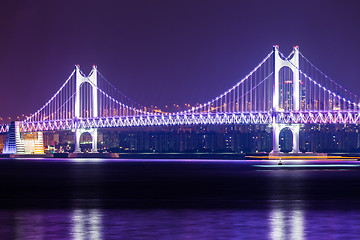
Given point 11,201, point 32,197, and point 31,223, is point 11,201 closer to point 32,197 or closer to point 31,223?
point 32,197

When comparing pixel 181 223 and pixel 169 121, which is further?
pixel 169 121

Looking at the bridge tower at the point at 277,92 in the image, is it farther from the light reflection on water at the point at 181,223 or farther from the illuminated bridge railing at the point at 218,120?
the light reflection on water at the point at 181,223

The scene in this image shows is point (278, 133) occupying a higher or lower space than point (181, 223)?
higher

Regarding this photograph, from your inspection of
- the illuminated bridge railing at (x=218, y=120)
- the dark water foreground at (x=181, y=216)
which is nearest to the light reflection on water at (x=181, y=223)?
the dark water foreground at (x=181, y=216)

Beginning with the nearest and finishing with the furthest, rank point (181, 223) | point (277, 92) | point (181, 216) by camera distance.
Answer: point (181, 223), point (181, 216), point (277, 92)

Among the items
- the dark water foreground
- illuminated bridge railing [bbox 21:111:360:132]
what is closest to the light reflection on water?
the dark water foreground

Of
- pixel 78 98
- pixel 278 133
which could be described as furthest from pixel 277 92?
pixel 78 98

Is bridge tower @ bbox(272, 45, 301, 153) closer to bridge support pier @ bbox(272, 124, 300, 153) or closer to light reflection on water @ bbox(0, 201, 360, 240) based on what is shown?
bridge support pier @ bbox(272, 124, 300, 153)

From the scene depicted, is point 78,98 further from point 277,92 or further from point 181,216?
point 181,216
